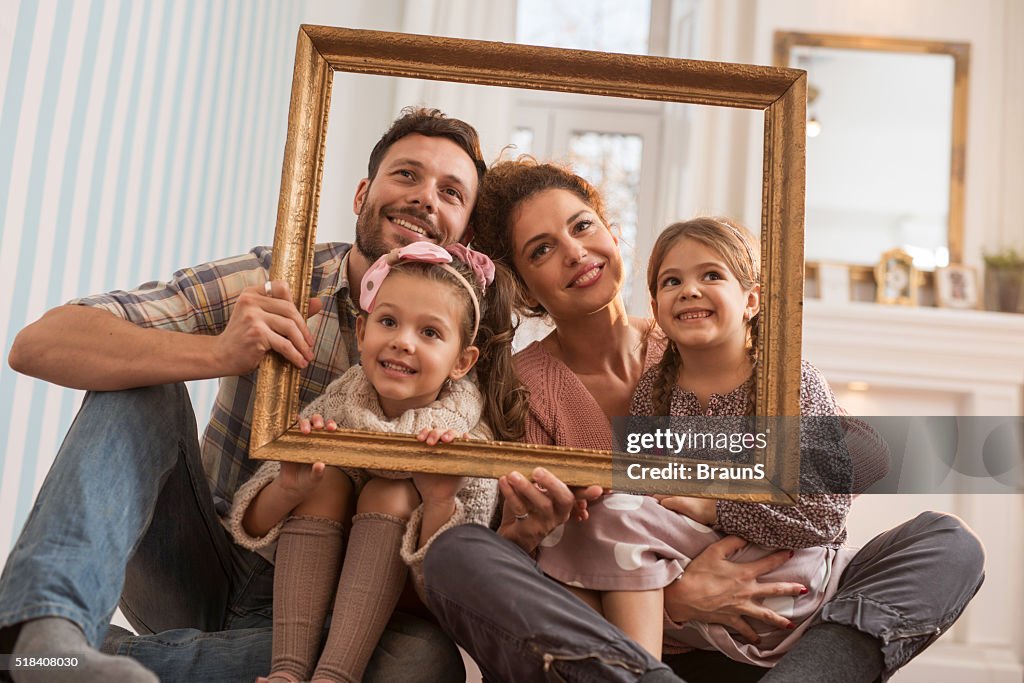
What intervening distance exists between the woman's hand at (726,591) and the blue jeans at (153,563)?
13.6 inches

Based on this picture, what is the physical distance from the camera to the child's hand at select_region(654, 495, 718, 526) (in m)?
1.40

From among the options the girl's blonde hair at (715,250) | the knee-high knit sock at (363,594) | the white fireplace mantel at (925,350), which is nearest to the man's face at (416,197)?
the girl's blonde hair at (715,250)

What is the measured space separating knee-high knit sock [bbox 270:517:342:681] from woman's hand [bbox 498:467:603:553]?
0.25 m

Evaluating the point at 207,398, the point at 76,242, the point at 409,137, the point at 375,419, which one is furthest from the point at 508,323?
the point at 207,398

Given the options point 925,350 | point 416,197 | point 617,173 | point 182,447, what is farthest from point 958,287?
point 182,447

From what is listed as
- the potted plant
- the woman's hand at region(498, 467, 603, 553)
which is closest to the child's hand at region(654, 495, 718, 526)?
the woman's hand at region(498, 467, 603, 553)

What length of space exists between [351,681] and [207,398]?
1.54 meters

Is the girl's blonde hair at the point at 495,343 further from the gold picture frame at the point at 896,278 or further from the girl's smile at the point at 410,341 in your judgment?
the gold picture frame at the point at 896,278

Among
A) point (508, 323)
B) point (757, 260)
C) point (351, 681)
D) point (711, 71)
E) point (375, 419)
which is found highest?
point (711, 71)

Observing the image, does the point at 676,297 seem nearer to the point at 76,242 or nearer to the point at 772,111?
the point at 772,111

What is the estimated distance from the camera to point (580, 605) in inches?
47.8

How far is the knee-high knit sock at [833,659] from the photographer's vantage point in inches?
47.5

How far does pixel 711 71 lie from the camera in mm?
1455

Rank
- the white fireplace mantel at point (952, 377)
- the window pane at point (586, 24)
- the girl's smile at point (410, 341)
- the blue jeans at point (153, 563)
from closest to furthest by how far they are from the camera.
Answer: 1. the blue jeans at point (153, 563)
2. the girl's smile at point (410, 341)
3. the white fireplace mantel at point (952, 377)
4. the window pane at point (586, 24)
